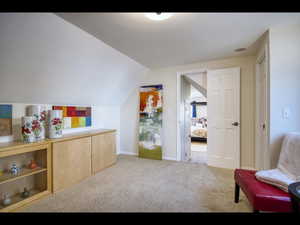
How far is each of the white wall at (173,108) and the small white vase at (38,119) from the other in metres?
2.10

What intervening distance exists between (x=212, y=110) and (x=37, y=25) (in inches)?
127

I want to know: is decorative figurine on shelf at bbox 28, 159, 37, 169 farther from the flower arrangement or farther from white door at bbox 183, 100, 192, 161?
white door at bbox 183, 100, 192, 161

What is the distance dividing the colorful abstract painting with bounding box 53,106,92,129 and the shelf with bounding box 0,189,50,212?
3.75 ft

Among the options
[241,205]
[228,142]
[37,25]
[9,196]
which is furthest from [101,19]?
[228,142]

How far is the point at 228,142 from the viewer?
3.14 metres

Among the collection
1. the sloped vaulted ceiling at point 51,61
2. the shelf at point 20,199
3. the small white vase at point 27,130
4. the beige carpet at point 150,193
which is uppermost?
the sloped vaulted ceiling at point 51,61

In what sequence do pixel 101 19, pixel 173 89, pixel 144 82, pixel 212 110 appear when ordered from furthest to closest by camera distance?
pixel 144 82 → pixel 173 89 → pixel 212 110 → pixel 101 19

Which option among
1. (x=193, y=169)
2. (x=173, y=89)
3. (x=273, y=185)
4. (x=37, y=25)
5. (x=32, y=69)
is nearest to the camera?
(x=273, y=185)

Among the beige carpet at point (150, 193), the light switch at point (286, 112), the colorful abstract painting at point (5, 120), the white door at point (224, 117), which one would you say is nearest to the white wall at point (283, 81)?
the light switch at point (286, 112)

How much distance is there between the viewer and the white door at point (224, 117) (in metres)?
3.07

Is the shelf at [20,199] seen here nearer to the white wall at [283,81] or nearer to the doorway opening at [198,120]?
the white wall at [283,81]

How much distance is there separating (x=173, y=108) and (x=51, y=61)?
2562 millimetres

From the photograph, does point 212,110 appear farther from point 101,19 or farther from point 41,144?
point 41,144

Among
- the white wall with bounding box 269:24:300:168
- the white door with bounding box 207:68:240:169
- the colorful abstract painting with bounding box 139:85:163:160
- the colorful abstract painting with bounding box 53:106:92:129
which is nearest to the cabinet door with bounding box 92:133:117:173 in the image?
the colorful abstract painting with bounding box 53:106:92:129
